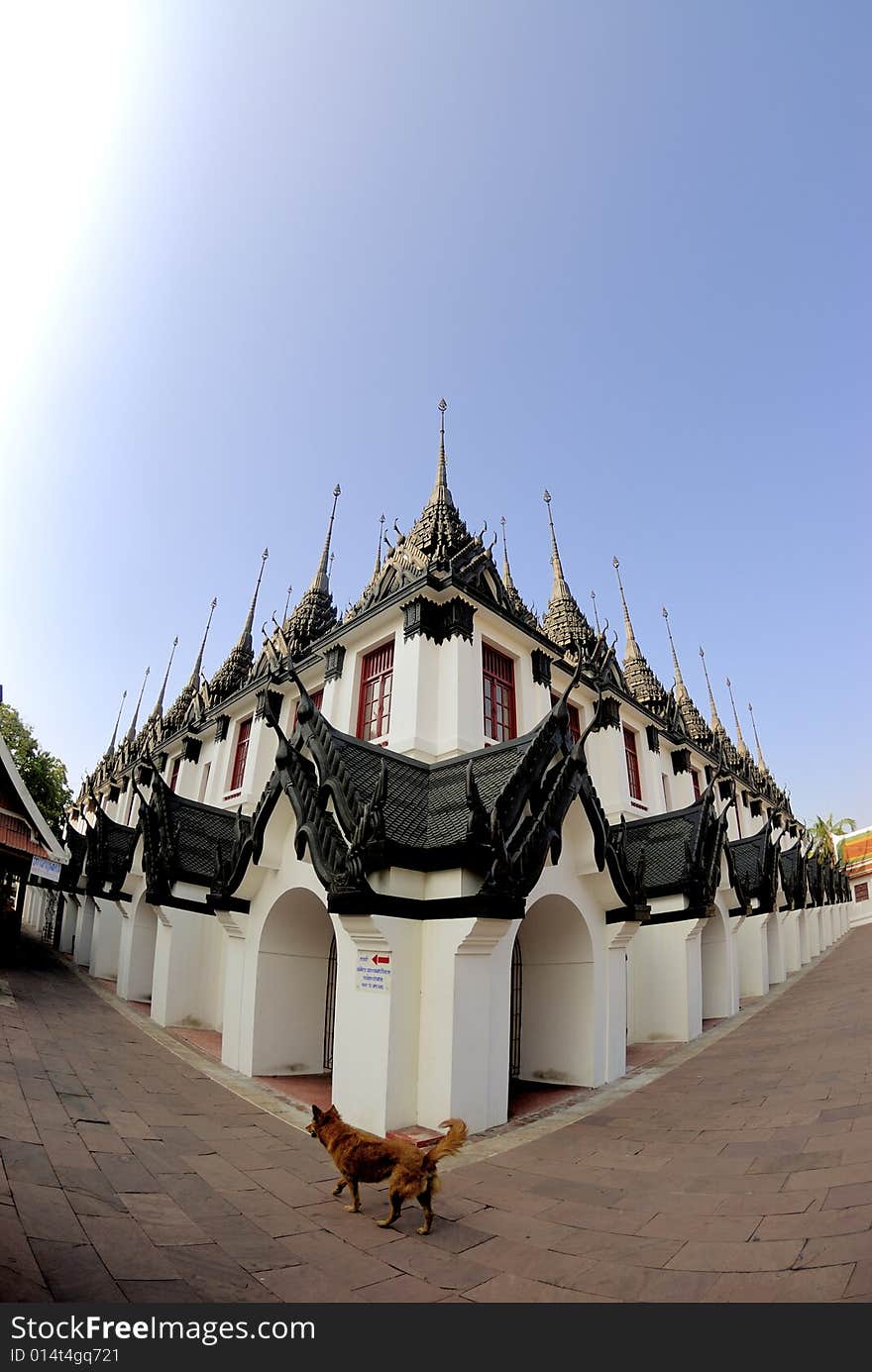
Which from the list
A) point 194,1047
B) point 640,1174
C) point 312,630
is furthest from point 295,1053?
point 312,630

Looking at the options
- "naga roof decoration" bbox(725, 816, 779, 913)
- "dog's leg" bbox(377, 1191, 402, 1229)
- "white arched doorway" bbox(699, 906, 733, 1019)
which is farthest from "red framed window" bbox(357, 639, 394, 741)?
"naga roof decoration" bbox(725, 816, 779, 913)

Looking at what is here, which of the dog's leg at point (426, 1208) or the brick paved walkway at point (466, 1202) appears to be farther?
the dog's leg at point (426, 1208)

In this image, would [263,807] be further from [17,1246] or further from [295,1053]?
[17,1246]

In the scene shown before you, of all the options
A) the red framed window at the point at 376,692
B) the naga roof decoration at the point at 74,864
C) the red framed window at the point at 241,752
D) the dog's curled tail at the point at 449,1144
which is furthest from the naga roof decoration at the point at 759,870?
the naga roof decoration at the point at 74,864

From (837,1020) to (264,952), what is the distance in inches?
429

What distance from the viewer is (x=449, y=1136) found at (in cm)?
460

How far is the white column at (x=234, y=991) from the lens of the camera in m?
10.4

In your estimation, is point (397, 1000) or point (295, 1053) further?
point (295, 1053)

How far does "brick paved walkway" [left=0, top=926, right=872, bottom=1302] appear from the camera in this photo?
3.66 meters

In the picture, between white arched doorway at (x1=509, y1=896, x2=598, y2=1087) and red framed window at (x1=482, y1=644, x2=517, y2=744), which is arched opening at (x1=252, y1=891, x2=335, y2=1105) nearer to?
white arched doorway at (x1=509, y1=896, x2=598, y2=1087)

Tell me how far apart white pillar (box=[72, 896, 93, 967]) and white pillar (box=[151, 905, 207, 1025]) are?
36.7 ft

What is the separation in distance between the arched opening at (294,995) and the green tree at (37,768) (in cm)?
2557

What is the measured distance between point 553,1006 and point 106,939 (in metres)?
17.5

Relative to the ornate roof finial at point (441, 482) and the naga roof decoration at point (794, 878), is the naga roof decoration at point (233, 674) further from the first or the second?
the naga roof decoration at point (794, 878)
